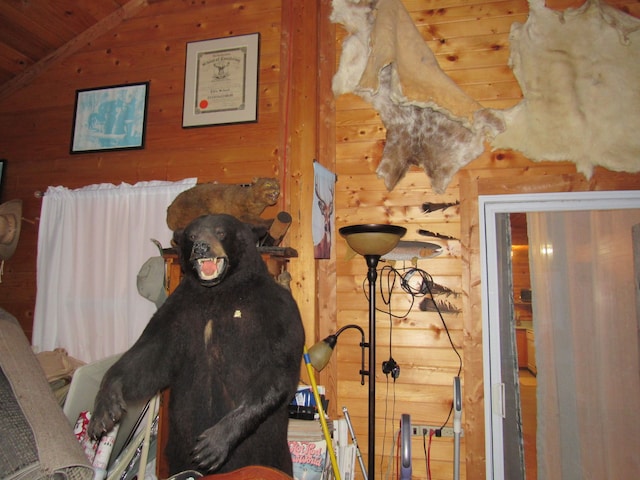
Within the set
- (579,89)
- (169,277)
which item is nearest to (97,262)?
(169,277)

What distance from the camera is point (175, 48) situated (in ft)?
8.48

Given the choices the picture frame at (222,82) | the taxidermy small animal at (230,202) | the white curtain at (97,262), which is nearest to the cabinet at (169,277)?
the taxidermy small animal at (230,202)

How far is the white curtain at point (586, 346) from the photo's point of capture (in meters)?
1.86

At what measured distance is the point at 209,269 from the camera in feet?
3.63

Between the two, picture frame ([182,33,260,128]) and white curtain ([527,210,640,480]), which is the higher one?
picture frame ([182,33,260,128])

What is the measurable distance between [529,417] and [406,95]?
1733 millimetres

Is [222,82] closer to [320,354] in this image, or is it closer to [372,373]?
[320,354]

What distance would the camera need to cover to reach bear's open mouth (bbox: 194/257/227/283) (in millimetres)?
1102

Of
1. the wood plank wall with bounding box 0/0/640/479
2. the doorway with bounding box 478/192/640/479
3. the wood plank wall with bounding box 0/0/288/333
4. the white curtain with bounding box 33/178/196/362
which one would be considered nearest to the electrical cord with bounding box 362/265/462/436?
the wood plank wall with bounding box 0/0/640/479

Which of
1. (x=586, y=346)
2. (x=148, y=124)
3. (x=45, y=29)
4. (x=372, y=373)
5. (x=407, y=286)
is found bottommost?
(x=372, y=373)

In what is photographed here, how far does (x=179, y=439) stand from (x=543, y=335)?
1784mm

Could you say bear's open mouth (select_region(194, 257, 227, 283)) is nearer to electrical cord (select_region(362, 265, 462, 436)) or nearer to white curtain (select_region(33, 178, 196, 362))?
electrical cord (select_region(362, 265, 462, 436))

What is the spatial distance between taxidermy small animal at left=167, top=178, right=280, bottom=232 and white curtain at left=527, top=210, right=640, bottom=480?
1439 mm

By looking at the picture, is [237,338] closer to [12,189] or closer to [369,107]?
[369,107]
